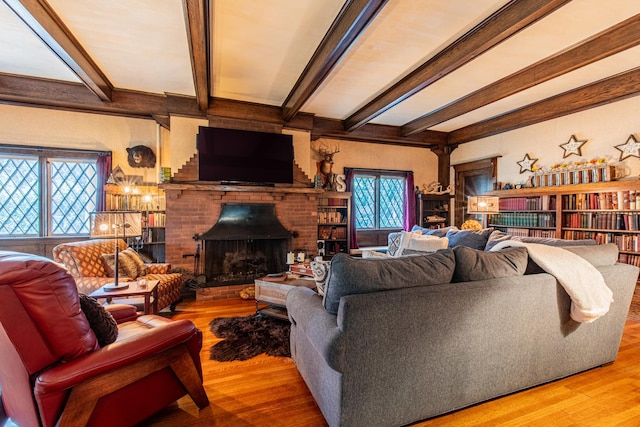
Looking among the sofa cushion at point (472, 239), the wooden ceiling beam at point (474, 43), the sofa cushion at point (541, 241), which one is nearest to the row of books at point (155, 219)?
the wooden ceiling beam at point (474, 43)

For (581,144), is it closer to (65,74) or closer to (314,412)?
(314,412)

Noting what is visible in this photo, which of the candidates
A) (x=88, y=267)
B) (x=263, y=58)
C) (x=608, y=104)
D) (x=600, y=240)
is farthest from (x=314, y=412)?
(x=608, y=104)

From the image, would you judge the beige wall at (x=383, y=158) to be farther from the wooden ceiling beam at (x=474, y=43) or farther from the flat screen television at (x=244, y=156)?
the wooden ceiling beam at (x=474, y=43)

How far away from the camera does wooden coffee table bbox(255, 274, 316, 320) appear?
2.97 metres

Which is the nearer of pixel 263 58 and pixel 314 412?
pixel 314 412

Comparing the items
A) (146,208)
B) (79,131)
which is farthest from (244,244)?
(79,131)

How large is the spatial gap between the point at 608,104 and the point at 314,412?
16.4 feet

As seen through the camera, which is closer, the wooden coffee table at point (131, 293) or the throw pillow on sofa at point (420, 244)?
the wooden coffee table at point (131, 293)

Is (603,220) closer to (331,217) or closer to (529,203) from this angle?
(529,203)

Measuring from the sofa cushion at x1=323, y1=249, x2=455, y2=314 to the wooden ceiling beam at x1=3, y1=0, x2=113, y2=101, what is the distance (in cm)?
285

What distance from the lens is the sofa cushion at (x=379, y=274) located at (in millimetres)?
1450

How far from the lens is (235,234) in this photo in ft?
14.0

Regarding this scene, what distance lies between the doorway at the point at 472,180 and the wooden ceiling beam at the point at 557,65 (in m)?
1.51

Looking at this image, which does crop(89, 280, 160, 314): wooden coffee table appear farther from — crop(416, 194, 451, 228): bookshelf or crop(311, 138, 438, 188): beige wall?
crop(416, 194, 451, 228): bookshelf
